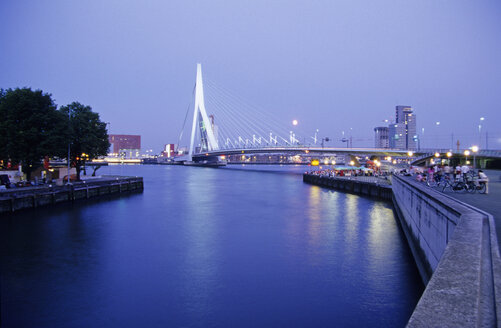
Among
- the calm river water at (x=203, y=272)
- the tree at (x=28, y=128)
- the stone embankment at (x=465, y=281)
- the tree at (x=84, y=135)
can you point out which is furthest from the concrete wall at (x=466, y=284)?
the tree at (x=84, y=135)

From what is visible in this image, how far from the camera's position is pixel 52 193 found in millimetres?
33219

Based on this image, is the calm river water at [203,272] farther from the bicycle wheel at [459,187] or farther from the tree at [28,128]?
the tree at [28,128]

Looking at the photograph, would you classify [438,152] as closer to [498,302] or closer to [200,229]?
[200,229]

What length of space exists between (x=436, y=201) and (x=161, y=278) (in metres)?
10.5

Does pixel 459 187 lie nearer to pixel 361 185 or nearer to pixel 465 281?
pixel 465 281

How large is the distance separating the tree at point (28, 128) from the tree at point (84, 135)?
742 cm

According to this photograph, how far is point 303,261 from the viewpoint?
17391 millimetres

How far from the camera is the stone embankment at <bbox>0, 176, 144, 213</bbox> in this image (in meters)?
28.2

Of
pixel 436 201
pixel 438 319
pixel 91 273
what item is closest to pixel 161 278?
pixel 91 273

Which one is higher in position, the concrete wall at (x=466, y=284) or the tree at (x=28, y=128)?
the tree at (x=28, y=128)

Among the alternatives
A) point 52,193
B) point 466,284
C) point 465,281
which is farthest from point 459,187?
point 52,193

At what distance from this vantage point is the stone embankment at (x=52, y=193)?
28.2 m

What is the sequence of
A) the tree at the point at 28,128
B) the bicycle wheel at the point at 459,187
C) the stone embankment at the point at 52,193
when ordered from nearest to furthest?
the bicycle wheel at the point at 459,187 → the stone embankment at the point at 52,193 → the tree at the point at 28,128

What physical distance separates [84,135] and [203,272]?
3639 centimetres
